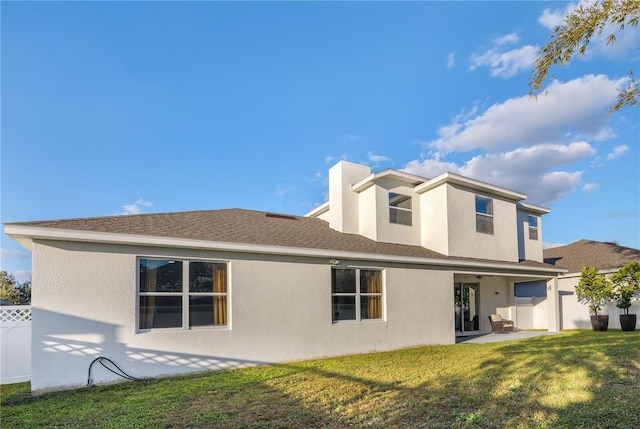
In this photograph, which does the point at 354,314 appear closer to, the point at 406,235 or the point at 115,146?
the point at 406,235

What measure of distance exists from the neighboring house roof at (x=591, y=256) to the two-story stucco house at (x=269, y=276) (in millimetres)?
4334

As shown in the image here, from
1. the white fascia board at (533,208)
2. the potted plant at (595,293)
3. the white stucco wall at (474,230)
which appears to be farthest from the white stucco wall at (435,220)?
the potted plant at (595,293)

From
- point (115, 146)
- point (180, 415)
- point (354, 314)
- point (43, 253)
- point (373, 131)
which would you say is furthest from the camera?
point (373, 131)

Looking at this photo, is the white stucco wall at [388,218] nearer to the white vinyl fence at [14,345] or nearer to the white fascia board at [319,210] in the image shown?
the white fascia board at [319,210]

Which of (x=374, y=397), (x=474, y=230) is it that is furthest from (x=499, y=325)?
(x=374, y=397)

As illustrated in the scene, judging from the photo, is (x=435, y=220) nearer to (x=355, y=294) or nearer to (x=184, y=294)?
(x=355, y=294)

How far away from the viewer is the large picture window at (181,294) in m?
7.79

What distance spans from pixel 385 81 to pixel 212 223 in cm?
928

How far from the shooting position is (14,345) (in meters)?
8.69

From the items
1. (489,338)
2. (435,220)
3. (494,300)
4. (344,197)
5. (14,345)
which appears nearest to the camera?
(14,345)

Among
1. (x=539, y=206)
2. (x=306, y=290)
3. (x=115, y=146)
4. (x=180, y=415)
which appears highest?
(x=115, y=146)

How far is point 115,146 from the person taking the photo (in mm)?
15859

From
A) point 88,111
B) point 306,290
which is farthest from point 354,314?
point 88,111

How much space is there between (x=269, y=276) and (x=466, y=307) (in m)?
A: 9.96
